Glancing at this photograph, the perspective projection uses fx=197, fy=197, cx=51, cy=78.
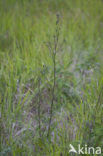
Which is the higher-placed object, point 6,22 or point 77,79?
point 6,22

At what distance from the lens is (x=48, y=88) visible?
2094mm

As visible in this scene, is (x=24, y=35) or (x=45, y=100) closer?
(x=45, y=100)

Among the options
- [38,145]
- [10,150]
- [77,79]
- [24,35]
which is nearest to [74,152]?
[38,145]

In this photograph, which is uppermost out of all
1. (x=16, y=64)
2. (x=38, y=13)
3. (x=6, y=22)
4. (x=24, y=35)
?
(x=38, y=13)

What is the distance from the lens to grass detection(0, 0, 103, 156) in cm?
152

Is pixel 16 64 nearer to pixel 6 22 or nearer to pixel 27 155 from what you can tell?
pixel 27 155

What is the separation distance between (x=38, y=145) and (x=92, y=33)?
7.29 feet

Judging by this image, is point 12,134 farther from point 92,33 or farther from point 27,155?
point 92,33

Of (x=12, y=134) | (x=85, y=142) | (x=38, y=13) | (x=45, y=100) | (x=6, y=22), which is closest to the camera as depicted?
(x=85, y=142)

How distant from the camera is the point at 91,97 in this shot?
1.74 meters

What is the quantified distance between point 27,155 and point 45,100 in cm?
65

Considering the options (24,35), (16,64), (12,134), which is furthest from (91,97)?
(24,35)

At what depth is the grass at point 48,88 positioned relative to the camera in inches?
59.9

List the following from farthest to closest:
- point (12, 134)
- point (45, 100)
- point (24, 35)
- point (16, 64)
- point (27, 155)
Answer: point (24, 35) → point (16, 64) → point (45, 100) → point (12, 134) → point (27, 155)
